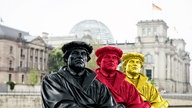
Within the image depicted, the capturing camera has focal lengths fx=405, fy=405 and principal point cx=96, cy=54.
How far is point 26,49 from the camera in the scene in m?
59.7

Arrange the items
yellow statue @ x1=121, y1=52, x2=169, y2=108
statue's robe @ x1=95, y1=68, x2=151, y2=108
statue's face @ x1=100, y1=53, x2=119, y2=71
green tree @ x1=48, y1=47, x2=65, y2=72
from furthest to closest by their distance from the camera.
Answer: green tree @ x1=48, y1=47, x2=65, y2=72, yellow statue @ x1=121, y1=52, x2=169, y2=108, statue's face @ x1=100, y1=53, x2=119, y2=71, statue's robe @ x1=95, y1=68, x2=151, y2=108

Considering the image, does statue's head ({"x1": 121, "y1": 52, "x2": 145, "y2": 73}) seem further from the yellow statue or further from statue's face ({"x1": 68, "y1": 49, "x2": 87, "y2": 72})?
statue's face ({"x1": 68, "y1": 49, "x2": 87, "y2": 72})

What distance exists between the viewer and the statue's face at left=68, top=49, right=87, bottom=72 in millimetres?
3270

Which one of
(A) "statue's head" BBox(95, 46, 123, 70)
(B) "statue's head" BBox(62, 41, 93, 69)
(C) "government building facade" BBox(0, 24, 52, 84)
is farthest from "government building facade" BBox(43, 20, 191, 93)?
(B) "statue's head" BBox(62, 41, 93, 69)

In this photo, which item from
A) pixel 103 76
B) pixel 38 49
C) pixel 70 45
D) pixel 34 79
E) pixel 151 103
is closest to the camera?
pixel 70 45

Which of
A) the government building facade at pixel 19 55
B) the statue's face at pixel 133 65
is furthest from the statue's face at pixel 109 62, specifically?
the government building facade at pixel 19 55

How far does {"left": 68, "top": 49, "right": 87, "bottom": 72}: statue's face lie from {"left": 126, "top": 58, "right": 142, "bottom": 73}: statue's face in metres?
1.55

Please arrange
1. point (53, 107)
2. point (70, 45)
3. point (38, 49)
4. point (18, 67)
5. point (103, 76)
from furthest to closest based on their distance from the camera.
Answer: point (38, 49) → point (18, 67) → point (103, 76) → point (70, 45) → point (53, 107)

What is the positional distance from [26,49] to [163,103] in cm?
5593

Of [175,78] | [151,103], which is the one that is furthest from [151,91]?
[175,78]

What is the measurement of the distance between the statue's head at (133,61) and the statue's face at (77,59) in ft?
5.12

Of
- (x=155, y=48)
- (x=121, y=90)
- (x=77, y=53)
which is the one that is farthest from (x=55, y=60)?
(x=77, y=53)

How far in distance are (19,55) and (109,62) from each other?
5530 centimetres

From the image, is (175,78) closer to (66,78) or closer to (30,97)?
(30,97)
